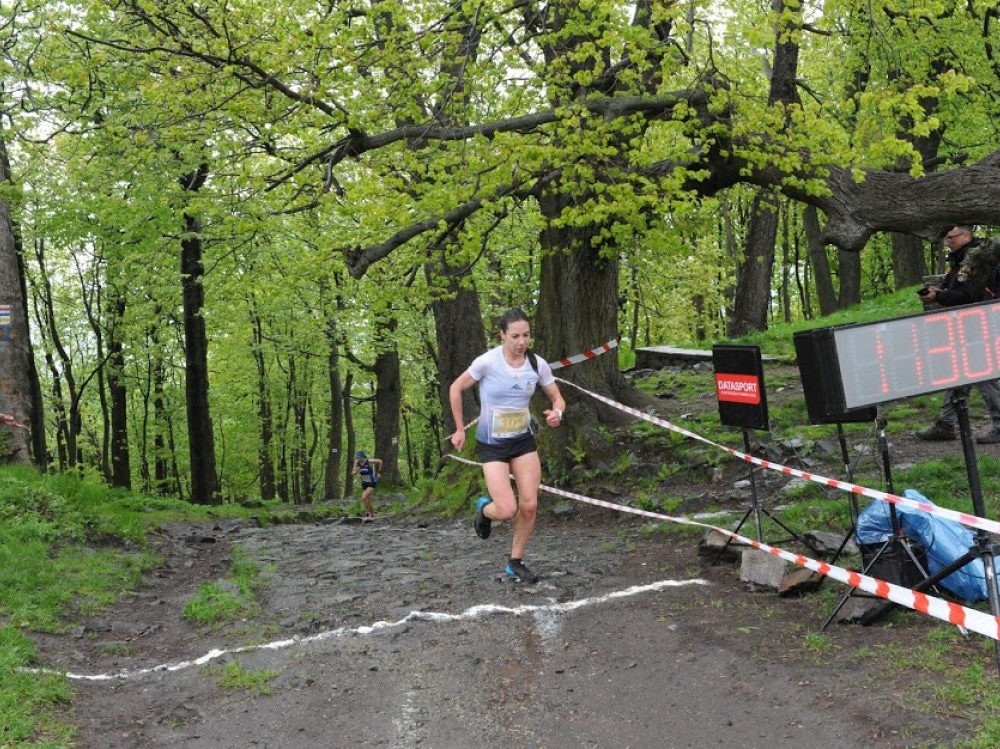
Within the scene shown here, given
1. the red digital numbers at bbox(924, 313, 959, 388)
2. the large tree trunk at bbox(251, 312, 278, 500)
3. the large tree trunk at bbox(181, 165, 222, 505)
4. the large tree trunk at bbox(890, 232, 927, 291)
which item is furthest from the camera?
the large tree trunk at bbox(251, 312, 278, 500)

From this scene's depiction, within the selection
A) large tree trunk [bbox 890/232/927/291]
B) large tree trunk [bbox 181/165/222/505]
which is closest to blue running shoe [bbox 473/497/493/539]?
large tree trunk [bbox 181/165/222/505]

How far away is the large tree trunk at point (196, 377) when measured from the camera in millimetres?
18719

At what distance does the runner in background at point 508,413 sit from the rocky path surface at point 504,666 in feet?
2.63

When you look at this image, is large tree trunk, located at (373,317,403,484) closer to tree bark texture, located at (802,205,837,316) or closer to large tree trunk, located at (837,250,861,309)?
tree bark texture, located at (802,205,837,316)

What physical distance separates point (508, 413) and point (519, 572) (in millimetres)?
1365

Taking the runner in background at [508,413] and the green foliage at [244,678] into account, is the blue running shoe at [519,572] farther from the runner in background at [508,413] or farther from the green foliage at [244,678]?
the green foliage at [244,678]

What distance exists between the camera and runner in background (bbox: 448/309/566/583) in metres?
7.27

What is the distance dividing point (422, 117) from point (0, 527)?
5.79 m

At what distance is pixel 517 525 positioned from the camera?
764 centimetres

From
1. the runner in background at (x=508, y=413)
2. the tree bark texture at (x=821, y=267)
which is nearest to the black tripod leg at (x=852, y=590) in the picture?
the runner in background at (x=508, y=413)

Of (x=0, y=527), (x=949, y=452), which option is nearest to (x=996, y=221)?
(x=949, y=452)

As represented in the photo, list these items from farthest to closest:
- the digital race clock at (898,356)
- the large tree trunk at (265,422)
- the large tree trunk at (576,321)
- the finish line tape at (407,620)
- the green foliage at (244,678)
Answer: the large tree trunk at (265,422), the large tree trunk at (576,321), the finish line tape at (407,620), the green foliage at (244,678), the digital race clock at (898,356)

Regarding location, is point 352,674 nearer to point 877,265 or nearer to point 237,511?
point 237,511

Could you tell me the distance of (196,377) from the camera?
1908 centimetres
